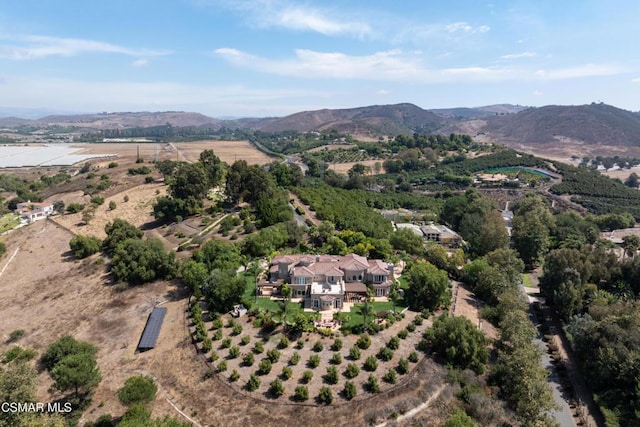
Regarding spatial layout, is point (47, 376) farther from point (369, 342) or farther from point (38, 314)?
point (369, 342)

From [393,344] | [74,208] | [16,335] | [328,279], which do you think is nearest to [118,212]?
[74,208]

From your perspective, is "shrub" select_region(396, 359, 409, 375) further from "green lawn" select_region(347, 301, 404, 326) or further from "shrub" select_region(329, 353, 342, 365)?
"green lawn" select_region(347, 301, 404, 326)

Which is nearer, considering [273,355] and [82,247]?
[273,355]

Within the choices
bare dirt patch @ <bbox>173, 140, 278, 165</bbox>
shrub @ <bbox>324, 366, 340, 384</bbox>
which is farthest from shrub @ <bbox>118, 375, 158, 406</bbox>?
bare dirt patch @ <bbox>173, 140, 278, 165</bbox>

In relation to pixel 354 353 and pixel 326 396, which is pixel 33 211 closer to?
pixel 354 353

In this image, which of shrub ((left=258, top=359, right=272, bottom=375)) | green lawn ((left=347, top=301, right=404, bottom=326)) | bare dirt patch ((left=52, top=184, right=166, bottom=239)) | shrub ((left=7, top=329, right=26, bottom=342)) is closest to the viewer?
shrub ((left=258, top=359, right=272, bottom=375))

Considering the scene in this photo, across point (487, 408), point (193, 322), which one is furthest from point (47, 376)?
point (487, 408)
